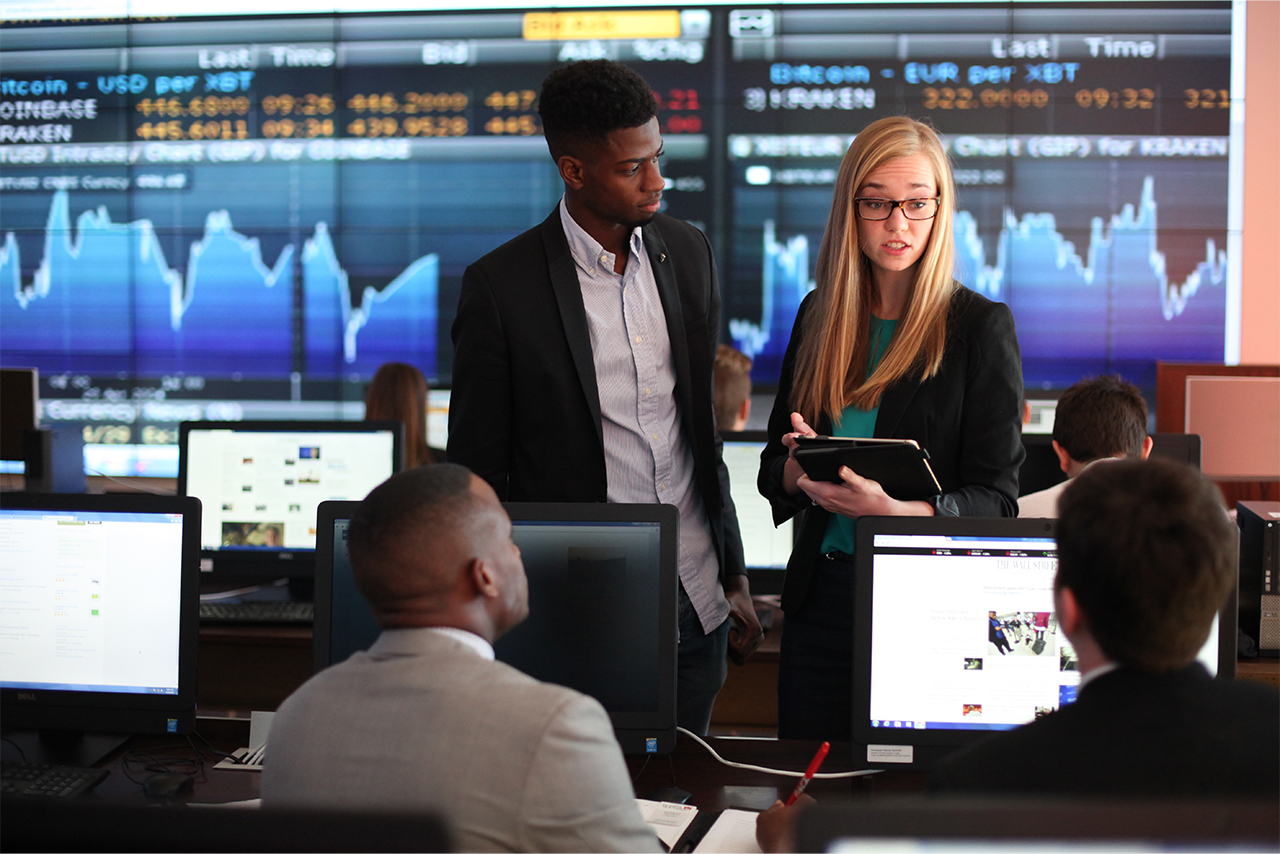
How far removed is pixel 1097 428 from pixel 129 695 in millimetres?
2212

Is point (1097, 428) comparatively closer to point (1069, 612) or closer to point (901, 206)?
point (901, 206)

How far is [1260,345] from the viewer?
5.11 m

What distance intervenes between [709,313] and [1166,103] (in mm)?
4107

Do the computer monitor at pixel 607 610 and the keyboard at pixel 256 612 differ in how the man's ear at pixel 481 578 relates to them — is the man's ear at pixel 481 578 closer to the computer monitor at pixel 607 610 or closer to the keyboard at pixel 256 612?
the computer monitor at pixel 607 610

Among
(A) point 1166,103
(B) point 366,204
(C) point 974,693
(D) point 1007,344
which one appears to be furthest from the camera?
(B) point 366,204

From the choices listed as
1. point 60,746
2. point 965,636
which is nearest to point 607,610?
point 965,636

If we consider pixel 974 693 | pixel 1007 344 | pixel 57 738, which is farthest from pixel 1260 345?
pixel 57 738

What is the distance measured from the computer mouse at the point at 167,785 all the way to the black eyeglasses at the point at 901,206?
1430 millimetres

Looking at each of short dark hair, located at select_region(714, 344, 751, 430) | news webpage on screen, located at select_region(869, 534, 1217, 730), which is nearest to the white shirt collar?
news webpage on screen, located at select_region(869, 534, 1217, 730)

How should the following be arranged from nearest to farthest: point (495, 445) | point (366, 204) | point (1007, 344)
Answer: point (1007, 344) → point (495, 445) → point (366, 204)

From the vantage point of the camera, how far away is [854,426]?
177 centimetres

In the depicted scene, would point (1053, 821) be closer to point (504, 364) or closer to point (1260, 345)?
point (504, 364)

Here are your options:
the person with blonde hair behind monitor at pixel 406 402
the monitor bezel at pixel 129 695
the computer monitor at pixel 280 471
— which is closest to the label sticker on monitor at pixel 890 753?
the monitor bezel at pixel 129 695

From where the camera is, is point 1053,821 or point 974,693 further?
point 974,693
